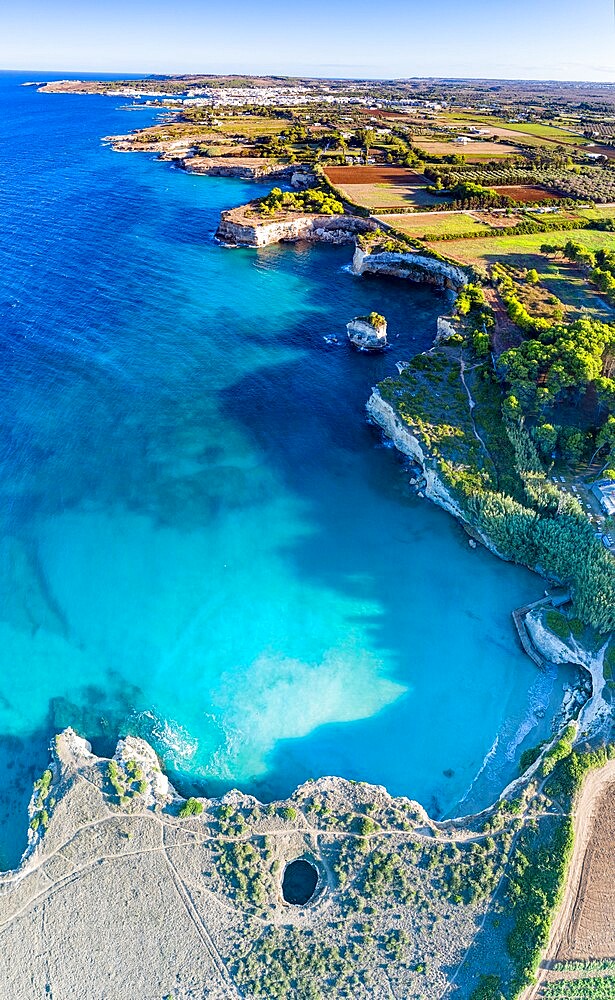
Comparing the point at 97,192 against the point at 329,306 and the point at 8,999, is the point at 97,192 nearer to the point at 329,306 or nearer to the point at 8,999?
the point at 329,306

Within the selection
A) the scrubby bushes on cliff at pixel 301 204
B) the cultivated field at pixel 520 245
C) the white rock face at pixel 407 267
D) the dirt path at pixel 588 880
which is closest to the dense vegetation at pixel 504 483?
the dirt path at pixel 588 880

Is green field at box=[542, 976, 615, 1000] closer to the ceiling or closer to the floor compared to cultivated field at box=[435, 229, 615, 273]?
closer to the floor

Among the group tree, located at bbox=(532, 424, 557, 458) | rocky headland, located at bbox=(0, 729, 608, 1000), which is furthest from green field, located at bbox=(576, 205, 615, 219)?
rocky headland, located at bbox=(0, 729, 608, 1000)

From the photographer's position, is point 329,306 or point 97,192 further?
point 97,192

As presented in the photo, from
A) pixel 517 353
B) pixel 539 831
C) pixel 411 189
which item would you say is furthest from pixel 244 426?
pixel 411 189

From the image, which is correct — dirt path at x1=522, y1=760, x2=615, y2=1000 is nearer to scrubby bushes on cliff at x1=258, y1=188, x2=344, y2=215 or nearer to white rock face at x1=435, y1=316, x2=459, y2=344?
white rock face at x1=435, y1=316, x2=459, y2=344

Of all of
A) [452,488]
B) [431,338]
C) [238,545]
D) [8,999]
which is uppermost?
[431,338]
